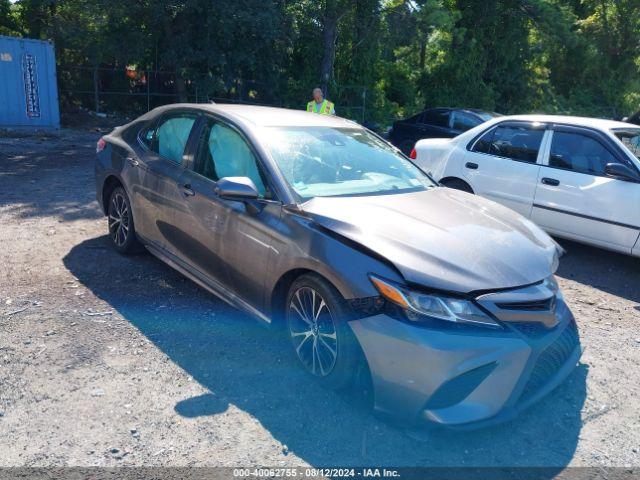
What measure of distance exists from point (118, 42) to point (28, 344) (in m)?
14.6

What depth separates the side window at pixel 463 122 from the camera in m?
12.5

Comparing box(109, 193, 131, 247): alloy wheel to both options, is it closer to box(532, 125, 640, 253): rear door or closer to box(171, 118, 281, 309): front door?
box(171, 118, 281, 309): front door

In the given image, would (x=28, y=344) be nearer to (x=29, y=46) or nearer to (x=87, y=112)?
(x=29, y=46)

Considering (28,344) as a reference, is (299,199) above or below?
above

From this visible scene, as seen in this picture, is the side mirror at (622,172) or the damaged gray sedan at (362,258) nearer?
the damaged gray sedan at (362,258)

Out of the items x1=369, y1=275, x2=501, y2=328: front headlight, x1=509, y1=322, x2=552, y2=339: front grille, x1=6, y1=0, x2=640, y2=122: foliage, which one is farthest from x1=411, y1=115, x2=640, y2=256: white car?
x1=6, y1=0, x2=640, y2=122: foliage

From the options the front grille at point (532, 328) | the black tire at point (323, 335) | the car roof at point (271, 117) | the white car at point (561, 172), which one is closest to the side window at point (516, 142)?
the white car at point (561, 172)

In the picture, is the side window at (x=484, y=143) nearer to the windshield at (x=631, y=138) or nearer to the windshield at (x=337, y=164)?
the windshield at (x=631, y=138)

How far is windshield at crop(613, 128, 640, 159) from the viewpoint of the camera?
6.00 meters

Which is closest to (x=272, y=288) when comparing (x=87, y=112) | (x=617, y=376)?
(x=617, y=376)

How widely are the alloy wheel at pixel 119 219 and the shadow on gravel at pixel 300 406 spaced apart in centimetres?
102

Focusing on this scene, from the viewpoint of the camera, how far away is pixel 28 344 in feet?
A: 13.0

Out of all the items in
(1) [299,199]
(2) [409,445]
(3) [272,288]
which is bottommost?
(2) [409,445]

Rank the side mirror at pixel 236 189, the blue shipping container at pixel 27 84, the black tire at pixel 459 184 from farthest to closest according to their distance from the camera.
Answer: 1. the blue shipping container at pixel 27 84
2. the black tire at pixel 459 184
3. the side mirror at pixel 236 189
